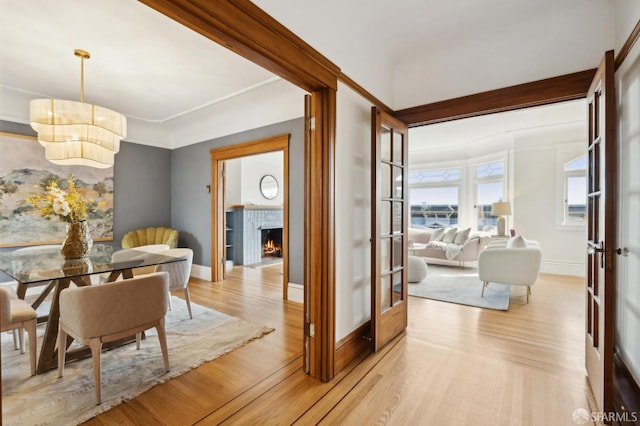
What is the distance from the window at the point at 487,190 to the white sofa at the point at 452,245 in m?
0.93

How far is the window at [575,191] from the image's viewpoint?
525 cm

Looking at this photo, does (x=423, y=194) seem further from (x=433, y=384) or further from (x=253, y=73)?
(x=433, y=384)

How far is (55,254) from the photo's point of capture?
2.91m

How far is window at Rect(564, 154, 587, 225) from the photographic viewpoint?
5254 mm

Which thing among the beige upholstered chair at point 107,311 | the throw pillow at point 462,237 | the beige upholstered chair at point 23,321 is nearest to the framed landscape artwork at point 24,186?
the beige upholstered chair at point 23,321

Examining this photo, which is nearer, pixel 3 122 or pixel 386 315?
pixel 386 315

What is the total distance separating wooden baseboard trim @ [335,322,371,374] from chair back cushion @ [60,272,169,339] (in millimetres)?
1379

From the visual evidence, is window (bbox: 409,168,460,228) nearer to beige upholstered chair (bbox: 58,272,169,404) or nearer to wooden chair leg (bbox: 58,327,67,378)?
beige upholstered chair (bbox: 58,272,169,404)

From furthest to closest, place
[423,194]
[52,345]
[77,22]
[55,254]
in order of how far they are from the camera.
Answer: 1. [423,194]
2. [55,254]
3. [77,22]
4. [52,345]

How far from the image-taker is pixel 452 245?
6.11 meters

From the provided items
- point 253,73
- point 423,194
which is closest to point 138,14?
point 253,73

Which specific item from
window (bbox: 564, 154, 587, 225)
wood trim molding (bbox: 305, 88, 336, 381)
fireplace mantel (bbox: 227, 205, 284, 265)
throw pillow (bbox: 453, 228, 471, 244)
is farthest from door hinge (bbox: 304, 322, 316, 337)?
window (bbox: 564, 154, 587, 225)

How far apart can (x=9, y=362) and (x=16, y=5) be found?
107 inches

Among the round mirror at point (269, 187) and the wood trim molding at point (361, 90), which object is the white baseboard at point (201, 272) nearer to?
the round mirror at point (269, 187)
